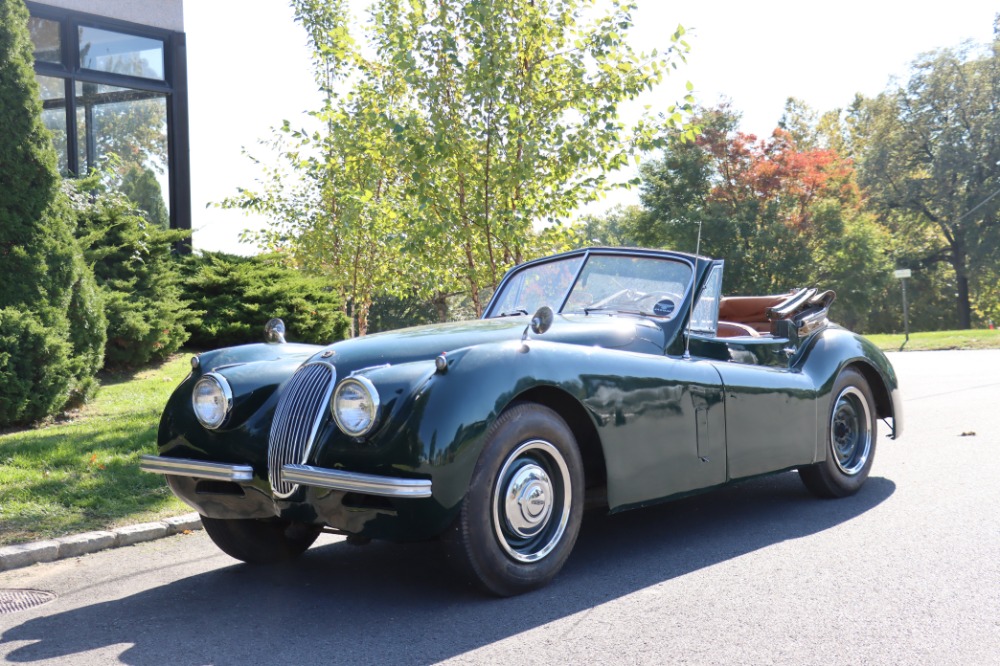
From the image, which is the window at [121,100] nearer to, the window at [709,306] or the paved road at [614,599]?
the paved road at [614,599]

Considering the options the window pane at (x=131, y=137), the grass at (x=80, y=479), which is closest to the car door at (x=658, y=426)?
the grass at (x=80, y=479)

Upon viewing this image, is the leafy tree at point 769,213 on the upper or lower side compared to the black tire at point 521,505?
upper

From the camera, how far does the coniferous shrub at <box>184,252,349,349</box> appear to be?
49.3ft

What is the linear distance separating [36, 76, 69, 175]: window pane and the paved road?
11623 mm

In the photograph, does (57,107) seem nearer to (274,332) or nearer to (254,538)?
(274,332)

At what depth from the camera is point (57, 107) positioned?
15625 millimetres

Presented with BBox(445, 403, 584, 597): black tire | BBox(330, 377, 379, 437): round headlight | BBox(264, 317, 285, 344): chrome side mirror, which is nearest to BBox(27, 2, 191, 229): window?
BBox(264, 317, 285, 344): chrome side mirror

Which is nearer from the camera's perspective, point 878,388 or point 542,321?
point 542,321

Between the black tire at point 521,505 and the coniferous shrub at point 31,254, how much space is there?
20.1 feet

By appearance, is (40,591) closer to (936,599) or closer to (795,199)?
(936,599)

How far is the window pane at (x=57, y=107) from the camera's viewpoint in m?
15.4

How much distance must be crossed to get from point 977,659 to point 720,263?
3.10 meters

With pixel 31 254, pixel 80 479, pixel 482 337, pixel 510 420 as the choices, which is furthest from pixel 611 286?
pixel 31 254

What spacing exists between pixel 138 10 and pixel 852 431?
14442 millimetres
